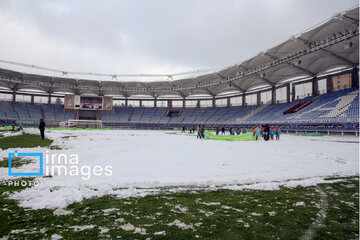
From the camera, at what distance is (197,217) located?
2244 millimetres

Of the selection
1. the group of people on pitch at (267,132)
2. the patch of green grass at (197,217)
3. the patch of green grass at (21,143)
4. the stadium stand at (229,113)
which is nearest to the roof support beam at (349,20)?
the stadium stand at (229,113)

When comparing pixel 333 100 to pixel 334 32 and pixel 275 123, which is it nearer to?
pixel 275 123

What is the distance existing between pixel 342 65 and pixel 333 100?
6.35 meters

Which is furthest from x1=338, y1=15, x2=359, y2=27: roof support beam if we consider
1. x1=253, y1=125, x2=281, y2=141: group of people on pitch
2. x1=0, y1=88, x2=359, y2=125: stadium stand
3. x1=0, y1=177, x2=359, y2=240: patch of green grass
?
x1=0, y1=177, x2=359, y2=240: patch of green grass

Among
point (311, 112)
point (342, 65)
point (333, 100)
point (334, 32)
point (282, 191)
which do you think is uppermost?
point (334, 32)

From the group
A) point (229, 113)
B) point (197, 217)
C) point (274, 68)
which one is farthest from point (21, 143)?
point (229, 113)

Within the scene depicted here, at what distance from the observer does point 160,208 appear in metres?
2.49

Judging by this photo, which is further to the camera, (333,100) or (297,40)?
(333,100)

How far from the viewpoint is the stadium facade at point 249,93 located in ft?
86.3

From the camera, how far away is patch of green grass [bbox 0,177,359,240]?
6.07 ft

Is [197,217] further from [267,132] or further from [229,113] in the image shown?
[229,113]

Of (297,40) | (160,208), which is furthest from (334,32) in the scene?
(160,208)

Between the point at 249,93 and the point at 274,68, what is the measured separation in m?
16.5

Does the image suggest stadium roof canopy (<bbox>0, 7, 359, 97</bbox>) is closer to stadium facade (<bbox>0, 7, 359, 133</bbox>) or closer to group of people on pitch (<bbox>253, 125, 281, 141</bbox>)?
stadium facade (<bbox>0, 7, 359, 133</bbox>)
